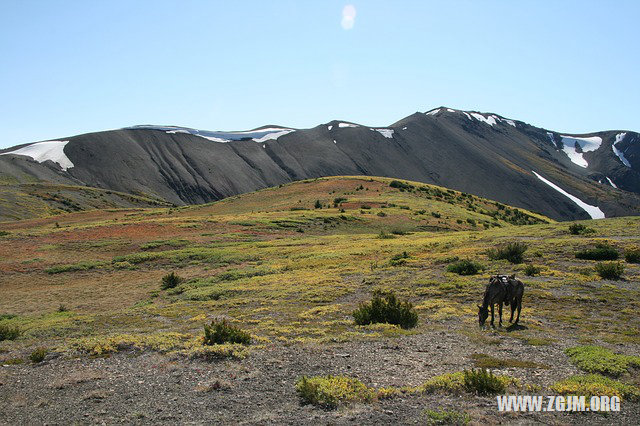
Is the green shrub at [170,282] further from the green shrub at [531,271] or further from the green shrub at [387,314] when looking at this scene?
the green shrub at [531,271]

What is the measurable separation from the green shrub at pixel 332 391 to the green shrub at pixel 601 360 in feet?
17.5

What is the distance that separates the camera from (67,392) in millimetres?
9930

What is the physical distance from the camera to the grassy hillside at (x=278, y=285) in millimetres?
14219

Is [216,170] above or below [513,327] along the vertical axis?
above

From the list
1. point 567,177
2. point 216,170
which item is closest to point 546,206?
point 567,177

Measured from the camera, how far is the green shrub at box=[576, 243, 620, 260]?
80.3 feet

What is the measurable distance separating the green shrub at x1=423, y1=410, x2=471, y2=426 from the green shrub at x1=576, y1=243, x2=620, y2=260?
21335 millimetres

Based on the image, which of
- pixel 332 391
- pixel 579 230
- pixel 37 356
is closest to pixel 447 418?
pixel 332 391

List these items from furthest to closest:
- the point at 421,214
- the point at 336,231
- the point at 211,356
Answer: the point at 421,214 → the point at 336,231 → the point at 211,356

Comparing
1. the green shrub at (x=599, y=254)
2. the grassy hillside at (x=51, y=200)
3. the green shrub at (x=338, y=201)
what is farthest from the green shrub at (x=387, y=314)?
the grassy hillside at (x=51, y=200)

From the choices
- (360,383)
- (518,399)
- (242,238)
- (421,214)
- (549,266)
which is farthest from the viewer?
(421,214)

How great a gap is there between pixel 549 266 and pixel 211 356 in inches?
792

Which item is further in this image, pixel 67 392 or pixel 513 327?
pixel 513 327

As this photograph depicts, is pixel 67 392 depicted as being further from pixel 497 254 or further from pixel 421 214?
pixel 421 214
